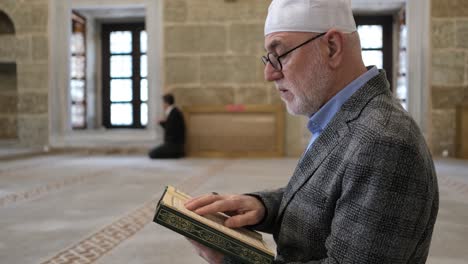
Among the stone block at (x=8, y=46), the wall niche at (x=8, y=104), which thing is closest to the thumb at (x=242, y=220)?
the stone block at (x=8, y=46)

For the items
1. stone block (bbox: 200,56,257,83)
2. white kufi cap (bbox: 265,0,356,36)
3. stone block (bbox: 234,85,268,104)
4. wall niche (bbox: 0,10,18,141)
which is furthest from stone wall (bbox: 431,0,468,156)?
wall niche (bbox: 0,10,18,141)

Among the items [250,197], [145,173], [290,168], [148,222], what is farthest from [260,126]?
[250,197]

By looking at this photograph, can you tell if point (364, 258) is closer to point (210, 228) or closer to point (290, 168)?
point (210, 228)

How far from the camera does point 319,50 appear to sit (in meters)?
0.96

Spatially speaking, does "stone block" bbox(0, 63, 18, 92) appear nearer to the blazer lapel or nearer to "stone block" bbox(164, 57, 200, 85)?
"stone block" bbox(164, 57, 200, 85)

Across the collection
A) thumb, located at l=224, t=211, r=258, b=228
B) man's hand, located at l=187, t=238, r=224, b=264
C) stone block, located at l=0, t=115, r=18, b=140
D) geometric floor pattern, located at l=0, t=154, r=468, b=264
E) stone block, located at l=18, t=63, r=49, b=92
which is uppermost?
stone block, located at l=18, t=63, r=49, b=92

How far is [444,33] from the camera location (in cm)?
742

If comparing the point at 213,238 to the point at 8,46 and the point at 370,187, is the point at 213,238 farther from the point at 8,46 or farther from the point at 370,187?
the point at 8,46

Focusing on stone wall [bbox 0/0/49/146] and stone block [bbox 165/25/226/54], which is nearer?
stone block [bbox 165/25/226/54]

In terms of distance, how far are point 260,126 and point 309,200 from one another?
21.8 feet

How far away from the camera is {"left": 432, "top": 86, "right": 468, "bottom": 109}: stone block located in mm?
7383

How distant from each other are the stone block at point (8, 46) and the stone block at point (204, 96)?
3.10 meters

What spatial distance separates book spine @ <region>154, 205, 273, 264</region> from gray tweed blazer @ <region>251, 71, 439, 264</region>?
0.39 ft

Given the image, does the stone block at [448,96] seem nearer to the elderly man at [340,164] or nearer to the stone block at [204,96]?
the stone block at [204,96]
